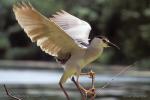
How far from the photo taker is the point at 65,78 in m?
5.59

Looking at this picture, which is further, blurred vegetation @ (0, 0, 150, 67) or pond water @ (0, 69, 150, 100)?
blurred vegetation @ (0, 0, 150, 67)

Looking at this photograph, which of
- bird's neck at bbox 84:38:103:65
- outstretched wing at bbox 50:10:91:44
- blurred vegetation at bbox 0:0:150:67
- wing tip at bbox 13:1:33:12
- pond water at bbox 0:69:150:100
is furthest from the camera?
blurred vegetation at bbox 0:0:150:67

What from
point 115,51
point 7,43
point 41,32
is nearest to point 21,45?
point 7,43

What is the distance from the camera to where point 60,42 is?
18.8 ft

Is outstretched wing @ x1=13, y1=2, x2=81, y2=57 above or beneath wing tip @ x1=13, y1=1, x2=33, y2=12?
beneath

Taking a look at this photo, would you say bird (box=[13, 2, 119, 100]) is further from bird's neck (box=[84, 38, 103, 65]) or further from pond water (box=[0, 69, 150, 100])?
pond water (box=[0, 69, 150, 100])

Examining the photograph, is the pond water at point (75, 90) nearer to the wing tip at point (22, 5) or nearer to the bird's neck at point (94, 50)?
the bird's neck at point (94, 50)

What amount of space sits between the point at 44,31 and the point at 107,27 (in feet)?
82.7

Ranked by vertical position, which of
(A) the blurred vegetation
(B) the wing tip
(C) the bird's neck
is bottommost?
(A) the blurred vegetation

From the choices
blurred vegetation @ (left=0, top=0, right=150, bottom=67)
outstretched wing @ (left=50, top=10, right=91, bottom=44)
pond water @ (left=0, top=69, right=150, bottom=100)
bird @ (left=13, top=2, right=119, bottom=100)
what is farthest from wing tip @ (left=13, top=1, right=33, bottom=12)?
blurred vegetation @ (left=0, top=0, right=150, bottom=67)

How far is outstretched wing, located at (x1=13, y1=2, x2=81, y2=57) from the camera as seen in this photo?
536 cm

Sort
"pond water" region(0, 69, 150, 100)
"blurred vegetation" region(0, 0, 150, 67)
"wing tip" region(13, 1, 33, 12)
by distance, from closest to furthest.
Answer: "wing tip" region(13, 1, 33, 12) → "pond water" region(0, 69, 150, 100) → "blurred vegetation" region(0, 0, 150, 67)

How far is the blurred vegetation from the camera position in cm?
2741

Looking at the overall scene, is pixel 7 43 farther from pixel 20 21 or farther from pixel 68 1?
pixel 20 21
